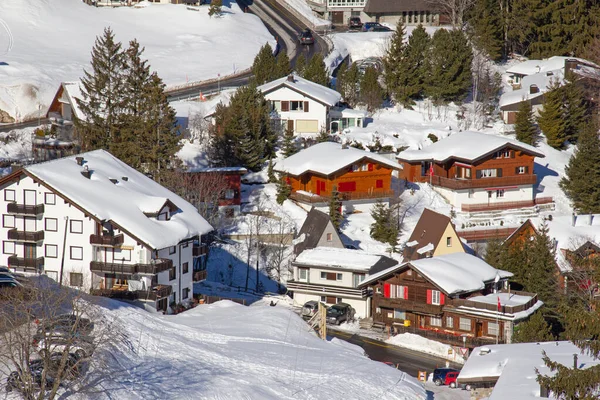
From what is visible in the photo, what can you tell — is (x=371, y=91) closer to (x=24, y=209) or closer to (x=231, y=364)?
(x=24, y=209)

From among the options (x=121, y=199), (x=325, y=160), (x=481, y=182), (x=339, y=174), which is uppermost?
(x=325, y=160)

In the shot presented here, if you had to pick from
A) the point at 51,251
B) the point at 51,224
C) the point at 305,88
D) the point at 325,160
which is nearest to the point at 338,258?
the point at 325,160

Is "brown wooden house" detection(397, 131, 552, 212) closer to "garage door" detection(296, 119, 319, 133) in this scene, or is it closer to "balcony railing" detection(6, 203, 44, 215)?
"garage door" detection(296, 119, 319, 133)

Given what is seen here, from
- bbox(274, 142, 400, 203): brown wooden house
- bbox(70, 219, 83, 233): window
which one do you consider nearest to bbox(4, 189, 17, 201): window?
bbox(70, 219, 83, 233): window

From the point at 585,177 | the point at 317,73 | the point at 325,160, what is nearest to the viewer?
the point at 325,160

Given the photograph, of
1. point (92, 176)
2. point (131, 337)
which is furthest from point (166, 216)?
point (131, 337)

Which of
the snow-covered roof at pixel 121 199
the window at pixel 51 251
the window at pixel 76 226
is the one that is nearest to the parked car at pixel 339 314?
the snow-covered roof at pixel 121 199
